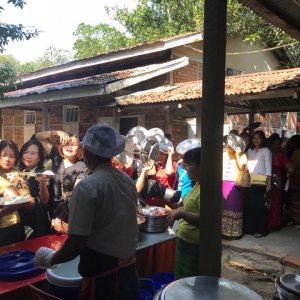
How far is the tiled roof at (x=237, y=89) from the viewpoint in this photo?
19.5 feet

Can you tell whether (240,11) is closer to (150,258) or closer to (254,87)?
(254,87)

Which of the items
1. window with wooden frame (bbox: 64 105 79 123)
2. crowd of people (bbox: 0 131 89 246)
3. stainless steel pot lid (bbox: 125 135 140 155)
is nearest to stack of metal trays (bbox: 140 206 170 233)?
crowd of people (bbox: 0 131 89 246)

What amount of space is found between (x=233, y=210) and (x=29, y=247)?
3898mm

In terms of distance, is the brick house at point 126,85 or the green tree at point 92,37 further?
the green tree at point 92,37

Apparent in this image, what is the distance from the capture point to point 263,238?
593 cm

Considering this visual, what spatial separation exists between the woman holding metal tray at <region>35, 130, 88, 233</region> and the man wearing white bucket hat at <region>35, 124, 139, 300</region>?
4.26ft

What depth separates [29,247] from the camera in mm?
2814

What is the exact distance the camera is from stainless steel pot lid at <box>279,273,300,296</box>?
167cm

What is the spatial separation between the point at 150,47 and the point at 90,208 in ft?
28.0

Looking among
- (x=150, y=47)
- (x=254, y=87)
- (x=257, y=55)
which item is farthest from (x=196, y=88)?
(x=257, y=55)

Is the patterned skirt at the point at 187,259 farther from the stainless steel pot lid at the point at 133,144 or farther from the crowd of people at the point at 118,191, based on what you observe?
the stainless steel pot lid at the point at 133,144

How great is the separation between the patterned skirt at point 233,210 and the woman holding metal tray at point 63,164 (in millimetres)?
2944

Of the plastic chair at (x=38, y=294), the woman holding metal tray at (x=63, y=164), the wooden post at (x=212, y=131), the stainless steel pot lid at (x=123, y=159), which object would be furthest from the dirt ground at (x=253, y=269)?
the plastic chair at (x=38, y=294)

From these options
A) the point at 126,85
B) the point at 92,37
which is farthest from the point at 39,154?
the point at 92,37
